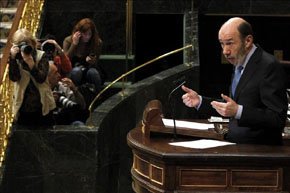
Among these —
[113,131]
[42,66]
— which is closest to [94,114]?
[113,131]

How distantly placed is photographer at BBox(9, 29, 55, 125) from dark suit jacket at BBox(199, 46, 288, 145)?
2751 mm

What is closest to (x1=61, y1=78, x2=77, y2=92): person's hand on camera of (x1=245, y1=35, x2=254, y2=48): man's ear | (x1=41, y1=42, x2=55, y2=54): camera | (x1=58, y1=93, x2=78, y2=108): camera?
(x1=58, y1=93, x2=78, y2=108): camera

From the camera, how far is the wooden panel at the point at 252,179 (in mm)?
5324

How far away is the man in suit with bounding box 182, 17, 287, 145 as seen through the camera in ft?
17.6

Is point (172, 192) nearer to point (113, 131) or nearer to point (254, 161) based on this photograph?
point (254, 161)

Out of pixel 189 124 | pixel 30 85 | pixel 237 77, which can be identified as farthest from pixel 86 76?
pixel 237 77

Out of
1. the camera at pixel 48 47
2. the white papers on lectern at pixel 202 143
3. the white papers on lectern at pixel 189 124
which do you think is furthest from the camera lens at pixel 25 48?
the white papers on lectern at pixel 202 143

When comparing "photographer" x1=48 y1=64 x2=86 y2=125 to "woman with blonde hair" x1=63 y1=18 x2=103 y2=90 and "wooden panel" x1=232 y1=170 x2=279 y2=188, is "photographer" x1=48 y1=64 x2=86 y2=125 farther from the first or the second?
"wooden panel" x1=232 y1=170 x2=279 y2=188

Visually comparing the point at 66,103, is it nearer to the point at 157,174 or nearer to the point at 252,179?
the point at 157,174

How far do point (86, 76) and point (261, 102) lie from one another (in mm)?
4280

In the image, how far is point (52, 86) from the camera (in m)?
8.59

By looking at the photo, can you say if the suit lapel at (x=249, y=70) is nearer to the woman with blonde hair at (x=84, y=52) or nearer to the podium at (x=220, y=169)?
the podium at (x=220, y=169)

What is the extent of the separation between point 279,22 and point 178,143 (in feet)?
21.4

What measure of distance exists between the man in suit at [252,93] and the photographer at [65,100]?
3.10m
